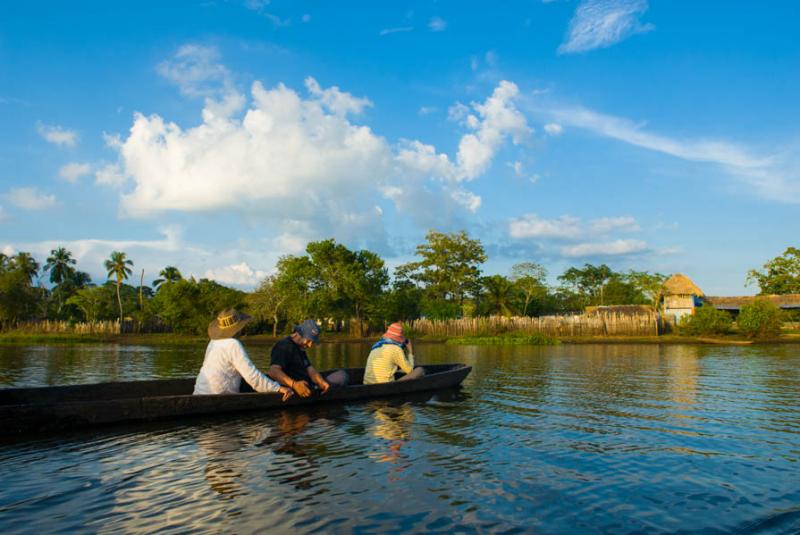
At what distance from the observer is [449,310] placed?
169 ft

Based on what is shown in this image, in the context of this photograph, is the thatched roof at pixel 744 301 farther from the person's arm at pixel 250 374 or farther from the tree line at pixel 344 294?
the person's arm at pixel 250 374

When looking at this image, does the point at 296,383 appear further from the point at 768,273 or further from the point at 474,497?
the point at 768,273

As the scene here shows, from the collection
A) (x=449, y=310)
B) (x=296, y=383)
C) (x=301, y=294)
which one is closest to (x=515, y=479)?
(x=296, y=383)

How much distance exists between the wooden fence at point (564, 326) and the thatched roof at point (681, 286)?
15.9 metres

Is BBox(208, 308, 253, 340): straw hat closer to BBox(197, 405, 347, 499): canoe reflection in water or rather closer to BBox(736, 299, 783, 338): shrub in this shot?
BBox(197, 405, 347, 499): canoe reflection in water

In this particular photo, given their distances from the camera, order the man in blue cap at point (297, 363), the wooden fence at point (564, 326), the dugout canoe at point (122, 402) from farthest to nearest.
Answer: the wooden fence at point (564, 326)
the man in blue cap at point (297, 363)
the dugout canoe at point (122, 402)

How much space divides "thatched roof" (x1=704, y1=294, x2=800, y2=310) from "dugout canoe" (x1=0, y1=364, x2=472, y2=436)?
51400 millimetres

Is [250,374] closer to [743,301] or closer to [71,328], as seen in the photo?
[71,328]

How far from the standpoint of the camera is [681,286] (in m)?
56.0

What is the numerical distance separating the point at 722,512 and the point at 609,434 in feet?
10.4

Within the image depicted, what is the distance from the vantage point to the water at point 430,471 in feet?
15.8

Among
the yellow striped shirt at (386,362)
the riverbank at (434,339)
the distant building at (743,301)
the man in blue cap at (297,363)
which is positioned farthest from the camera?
the distant building at (743,301)

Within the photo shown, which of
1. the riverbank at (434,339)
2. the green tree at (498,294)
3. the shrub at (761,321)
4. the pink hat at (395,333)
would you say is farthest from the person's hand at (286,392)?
the green tree at (498,294)

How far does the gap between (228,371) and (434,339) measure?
113 feet
